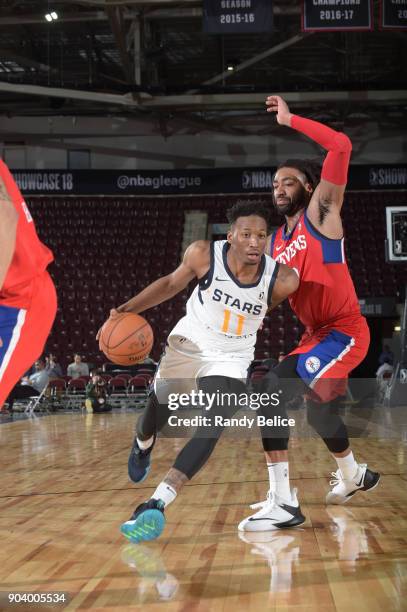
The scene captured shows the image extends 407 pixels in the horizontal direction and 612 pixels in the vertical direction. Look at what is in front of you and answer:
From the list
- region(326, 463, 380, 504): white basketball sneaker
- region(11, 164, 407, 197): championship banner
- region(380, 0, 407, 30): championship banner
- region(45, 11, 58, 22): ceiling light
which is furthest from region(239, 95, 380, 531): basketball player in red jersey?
region(11, 164, 407, 197): championship banner

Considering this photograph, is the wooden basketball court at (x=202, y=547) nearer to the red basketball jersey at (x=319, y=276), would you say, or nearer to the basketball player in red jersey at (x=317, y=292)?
the basketball player in red jersey at (x=317, y=292)

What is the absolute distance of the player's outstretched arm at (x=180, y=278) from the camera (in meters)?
3.71

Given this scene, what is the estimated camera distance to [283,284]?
3734 millimetres

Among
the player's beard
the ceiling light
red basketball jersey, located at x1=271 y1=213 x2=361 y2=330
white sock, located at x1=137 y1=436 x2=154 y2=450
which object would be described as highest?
the ceiling light

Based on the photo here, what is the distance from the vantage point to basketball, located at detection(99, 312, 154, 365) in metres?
3.79

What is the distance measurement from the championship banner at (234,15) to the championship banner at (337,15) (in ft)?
2.16

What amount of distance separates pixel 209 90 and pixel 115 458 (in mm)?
14935

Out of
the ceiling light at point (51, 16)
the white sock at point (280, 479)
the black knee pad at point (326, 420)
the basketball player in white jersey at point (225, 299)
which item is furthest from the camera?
the ceiling light at point (51, 16)

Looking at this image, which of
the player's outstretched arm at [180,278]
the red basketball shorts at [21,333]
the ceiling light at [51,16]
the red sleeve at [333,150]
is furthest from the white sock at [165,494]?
the ceiling light at [51,16]

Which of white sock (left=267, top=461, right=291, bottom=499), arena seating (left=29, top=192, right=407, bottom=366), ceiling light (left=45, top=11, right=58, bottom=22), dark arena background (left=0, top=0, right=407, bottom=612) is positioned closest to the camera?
dark arena background (left=0, top=0, right=407, bottom=612)

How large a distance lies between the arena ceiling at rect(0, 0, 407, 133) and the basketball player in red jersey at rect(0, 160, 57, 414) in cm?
1467

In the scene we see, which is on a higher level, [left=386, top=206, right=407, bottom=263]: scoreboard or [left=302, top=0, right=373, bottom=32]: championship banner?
[left=302, top=0, right=373, bottom=32]: championship banner

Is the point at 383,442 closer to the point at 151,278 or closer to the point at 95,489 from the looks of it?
the point at 95,489

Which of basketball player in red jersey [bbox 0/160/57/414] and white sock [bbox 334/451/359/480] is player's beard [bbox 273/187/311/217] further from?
basketball player in red jersey [bbox 0/160/57/414]
